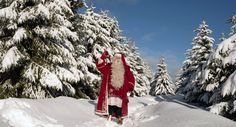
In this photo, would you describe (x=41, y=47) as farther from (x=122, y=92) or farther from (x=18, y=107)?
(x=18, y=107)

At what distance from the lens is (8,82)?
15.7 m

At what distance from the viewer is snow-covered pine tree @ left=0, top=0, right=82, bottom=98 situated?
1515 cm

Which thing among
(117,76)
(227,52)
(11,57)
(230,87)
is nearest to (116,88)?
(117,76)

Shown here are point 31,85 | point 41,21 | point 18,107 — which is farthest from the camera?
point 41,21

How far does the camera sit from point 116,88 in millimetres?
10750

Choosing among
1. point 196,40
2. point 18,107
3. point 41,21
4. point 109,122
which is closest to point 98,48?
point 41,21

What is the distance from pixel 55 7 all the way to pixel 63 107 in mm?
7415

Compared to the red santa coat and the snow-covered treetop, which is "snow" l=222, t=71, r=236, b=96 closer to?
the snow-covered treetop

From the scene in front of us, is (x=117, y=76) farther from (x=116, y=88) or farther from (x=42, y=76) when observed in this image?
(x=42, y=76)

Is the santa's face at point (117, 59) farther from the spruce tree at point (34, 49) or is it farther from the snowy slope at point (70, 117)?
the spruce tree at point (34, 49)

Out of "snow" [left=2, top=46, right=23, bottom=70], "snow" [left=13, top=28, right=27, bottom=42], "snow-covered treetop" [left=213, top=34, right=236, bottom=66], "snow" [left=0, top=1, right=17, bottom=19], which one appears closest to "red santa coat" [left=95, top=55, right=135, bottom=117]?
"snow-covered treetop" [left=213, top=34, right=236, bottom=66]

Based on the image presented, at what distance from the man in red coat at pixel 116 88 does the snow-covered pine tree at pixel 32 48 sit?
15.8 ft

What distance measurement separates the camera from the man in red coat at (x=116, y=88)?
1070 centimetres

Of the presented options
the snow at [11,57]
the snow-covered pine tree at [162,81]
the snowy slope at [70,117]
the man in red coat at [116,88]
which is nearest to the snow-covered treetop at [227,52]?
the snowy slope at [70,117]
